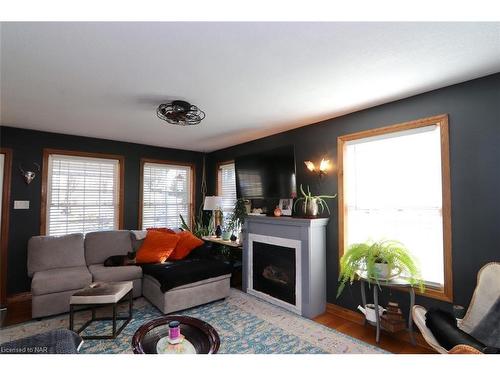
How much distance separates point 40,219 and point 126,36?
3.66 m

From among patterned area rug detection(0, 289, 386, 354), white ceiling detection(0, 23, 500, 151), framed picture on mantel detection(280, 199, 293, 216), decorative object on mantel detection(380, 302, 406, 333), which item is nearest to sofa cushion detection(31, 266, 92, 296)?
patterned area rug detection(0, 289, 386, 354)

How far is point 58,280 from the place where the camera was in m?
2.99

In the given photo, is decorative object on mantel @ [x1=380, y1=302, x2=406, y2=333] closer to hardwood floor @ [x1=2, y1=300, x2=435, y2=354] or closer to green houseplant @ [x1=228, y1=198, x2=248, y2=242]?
hardwood floor @ [x1=2, y1=300, x2=435, y2=354]

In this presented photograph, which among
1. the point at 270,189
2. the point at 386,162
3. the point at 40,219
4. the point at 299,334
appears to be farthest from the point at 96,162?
the point at 386,162

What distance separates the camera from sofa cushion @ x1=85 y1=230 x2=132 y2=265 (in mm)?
3682

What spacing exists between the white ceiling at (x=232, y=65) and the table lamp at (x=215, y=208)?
1.96 m

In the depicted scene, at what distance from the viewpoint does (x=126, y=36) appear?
62.1 inches

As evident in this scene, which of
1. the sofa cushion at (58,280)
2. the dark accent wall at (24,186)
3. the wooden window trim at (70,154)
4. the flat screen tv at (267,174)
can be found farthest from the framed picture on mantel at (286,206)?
the dark accent wall at (24,186)

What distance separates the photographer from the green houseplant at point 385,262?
2.30 m

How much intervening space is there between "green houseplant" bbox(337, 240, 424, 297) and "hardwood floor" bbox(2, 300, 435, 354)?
1.93 feet

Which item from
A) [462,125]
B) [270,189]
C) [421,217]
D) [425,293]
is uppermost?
[462,125]

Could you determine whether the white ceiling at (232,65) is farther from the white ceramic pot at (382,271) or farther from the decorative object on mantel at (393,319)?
the decorative object on mantel at (393,319)

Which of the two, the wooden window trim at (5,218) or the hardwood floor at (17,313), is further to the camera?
the wooden window trim at (5,218)
